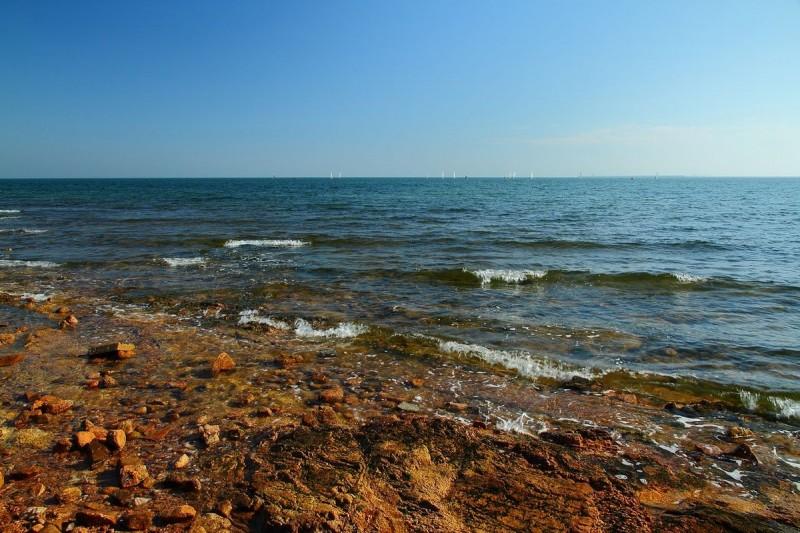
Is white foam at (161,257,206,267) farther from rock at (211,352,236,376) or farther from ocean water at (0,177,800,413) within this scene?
rock at (211,352,236,376)

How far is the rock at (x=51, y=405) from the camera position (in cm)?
576

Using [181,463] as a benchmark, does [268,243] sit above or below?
above

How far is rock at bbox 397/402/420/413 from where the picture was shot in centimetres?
629

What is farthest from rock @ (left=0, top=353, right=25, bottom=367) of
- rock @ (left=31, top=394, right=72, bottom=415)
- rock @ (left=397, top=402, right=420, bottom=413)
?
rock @ (left=397, top=402, right=420, bottom=413)

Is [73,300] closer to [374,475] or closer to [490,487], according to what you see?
[374,475]

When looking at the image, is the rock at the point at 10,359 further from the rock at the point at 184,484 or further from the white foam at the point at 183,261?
the white foam at the point at 183,261

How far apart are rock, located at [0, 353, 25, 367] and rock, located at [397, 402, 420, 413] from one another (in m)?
6.94

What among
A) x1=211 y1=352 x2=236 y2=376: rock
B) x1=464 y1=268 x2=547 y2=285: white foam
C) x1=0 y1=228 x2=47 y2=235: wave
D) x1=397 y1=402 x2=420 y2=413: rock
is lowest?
x1=397 y1=402 x2=420 y2=413: rock

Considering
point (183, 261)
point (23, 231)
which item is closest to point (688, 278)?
point (183, 261)

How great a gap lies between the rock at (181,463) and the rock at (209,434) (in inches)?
13.9

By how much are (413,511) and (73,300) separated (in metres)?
12.7

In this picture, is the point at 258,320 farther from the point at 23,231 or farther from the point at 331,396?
the point at 23,231

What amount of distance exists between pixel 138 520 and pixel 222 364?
405 cm

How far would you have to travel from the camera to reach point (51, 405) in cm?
583
